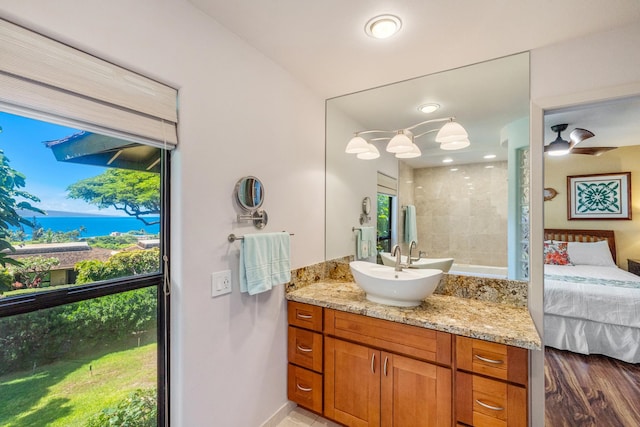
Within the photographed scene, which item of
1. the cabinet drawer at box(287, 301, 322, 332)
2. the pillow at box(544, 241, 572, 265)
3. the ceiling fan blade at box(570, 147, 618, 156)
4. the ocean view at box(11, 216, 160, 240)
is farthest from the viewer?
the pillow at box(544, 241, 572, 265)

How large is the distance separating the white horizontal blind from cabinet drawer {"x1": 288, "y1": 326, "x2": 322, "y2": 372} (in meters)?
1.45

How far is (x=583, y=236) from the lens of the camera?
350cm

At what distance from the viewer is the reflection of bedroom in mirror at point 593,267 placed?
6.72 ft

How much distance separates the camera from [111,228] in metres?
1.18

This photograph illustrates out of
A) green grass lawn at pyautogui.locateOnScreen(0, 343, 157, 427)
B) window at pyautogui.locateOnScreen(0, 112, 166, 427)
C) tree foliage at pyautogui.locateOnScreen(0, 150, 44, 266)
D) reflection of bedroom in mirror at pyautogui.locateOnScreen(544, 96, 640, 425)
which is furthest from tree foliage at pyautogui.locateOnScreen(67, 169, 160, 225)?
reflection of bedroom in mirror at pyautogui.locateOnScreen(544, 96, 640, 425)

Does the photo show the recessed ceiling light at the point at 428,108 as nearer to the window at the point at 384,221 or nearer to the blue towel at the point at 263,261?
the window at the point at 384,221

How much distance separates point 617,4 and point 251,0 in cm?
174

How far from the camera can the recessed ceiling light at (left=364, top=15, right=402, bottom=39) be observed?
141cm

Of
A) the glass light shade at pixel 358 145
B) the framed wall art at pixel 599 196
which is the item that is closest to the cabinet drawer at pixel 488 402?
the glass light shade at pixel 358 145

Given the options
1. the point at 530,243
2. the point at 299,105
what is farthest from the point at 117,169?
the point at 530,243

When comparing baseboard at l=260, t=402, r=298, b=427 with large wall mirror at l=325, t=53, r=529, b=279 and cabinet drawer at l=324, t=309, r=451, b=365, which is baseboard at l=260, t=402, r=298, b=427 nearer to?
cabinet drawer at l=324, t=309, r=451, b=365

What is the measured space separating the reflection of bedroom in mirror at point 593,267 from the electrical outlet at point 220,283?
2.15 meters

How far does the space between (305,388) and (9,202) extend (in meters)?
1.85

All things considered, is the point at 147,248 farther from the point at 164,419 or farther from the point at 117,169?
the point at 164,419
